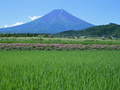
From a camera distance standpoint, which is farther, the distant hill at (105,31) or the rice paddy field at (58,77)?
the distant hill at (105,31)

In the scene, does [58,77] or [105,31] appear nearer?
[58,77]

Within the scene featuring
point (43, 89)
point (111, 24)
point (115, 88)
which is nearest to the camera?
point (43, 89)

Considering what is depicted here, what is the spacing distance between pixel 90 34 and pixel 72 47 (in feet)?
214

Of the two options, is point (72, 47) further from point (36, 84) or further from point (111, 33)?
point (111, 33)

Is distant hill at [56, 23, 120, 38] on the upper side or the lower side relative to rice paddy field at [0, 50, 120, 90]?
upper

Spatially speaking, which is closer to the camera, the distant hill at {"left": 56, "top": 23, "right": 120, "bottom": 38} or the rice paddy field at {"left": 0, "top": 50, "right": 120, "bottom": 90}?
the rice paddy field at {"left": 0, "top": 50, "right": 120, "bottom": 90}

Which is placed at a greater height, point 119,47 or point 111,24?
point 111,24

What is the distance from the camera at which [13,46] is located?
16.8 meters

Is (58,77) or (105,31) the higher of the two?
(105,31)

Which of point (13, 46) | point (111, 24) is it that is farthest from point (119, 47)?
point (111, 24)

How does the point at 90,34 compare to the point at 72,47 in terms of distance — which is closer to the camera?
the point at 72,47

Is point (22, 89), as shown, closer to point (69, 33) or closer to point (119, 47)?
point (119, 47)

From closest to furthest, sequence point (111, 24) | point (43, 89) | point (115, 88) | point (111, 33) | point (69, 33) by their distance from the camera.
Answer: point (43, 89)
point (115, 88)
point (111, 33)
point (111, 24)
point (69, 33)

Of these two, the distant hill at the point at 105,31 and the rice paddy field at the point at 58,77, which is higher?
the distant hill at the point at 105,31
